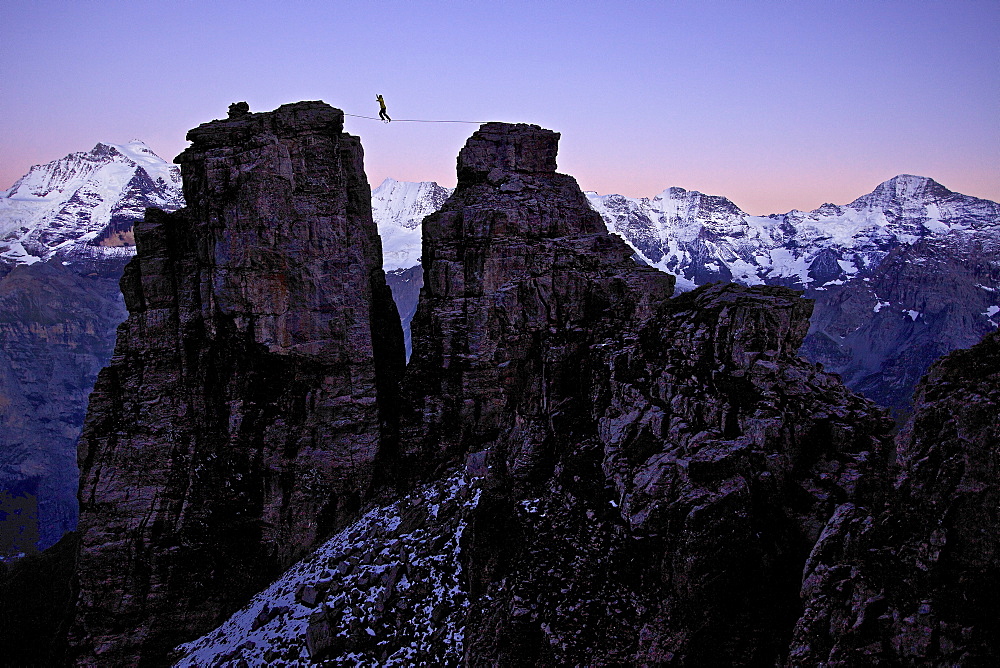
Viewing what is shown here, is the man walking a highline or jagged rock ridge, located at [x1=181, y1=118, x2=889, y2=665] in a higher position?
the man walking a highline

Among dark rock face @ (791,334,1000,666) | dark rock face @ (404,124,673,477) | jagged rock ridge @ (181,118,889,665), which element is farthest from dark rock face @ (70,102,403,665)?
dark rock face @ (791,334,1000,666)

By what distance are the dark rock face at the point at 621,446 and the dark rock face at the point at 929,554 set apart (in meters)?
2.01

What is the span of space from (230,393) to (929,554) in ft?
112

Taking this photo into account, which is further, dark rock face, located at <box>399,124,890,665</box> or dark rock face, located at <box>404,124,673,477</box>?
dark rock face, located at <box>404,124,673,477</box>

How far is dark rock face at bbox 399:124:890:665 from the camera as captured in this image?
17250 millimetres

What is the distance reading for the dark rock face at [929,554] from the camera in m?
11.7

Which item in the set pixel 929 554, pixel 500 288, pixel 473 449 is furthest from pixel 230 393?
pixel 929 554

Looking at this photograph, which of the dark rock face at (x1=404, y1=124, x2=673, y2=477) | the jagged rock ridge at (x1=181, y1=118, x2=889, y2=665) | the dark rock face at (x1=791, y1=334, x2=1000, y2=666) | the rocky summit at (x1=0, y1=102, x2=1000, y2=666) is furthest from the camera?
the dark rock face at (x1=404, y1=124, x2=673, y2=477)

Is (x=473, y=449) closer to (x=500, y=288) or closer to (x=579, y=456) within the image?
(x=500, y=288)

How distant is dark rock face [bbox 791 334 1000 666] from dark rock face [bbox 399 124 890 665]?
201cm

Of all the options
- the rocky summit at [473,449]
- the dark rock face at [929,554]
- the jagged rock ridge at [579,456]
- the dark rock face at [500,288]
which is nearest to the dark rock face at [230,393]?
the rocky summit at [473,449]

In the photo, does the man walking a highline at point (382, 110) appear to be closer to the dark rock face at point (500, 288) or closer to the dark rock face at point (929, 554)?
the dark rock face at point (500, 288)

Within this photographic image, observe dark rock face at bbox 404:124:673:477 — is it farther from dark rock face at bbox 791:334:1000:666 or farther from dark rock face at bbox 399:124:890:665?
dark rock face at bbox 791:334:1000:666

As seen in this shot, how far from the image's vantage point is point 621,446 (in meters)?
22.1
